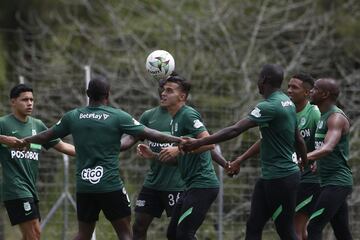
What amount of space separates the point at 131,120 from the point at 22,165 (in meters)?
2.10

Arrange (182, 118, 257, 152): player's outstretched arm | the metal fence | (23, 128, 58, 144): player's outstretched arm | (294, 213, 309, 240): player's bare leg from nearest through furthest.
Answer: (182, 118, 257, 152): player's outstretched arm → (23, 128, 58, 144): player's outstretched arm → (294, 213, 309, 240): player's bare leg → the metal fence

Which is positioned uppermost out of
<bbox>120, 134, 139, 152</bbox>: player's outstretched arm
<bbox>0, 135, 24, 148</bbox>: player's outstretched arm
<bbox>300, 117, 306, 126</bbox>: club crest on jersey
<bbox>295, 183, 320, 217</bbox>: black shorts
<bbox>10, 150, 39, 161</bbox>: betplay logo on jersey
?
<bbox>300, 117, 306, 126</bbox>: club crest on jersey

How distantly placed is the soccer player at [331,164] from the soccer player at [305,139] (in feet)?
1.29

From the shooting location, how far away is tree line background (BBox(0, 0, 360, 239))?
15.9 metres

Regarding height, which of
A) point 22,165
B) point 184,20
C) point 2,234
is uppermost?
point 184,20

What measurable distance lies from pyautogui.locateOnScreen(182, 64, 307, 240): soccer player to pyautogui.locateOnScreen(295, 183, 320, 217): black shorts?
1.59 meters

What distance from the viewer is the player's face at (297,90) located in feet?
41.9

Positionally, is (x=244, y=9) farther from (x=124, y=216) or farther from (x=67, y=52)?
(x=124, y=216)

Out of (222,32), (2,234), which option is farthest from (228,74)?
(2,234)

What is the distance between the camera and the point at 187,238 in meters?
11.5

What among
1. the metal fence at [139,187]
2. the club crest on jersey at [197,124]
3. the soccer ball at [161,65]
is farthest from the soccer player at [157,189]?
the metal fence at [139,187]

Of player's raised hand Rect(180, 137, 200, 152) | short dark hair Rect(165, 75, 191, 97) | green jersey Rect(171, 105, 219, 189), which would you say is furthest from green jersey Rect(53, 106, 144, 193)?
short dark hair Rect(165, 75, 191, 97)

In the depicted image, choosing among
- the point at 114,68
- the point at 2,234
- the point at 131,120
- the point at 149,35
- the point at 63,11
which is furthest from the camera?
the point at 63,11

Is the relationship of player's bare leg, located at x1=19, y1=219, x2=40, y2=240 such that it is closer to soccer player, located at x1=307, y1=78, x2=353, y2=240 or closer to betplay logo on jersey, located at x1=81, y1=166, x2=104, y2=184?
betplay logo on jersey, located at x1=81, y1=166, x2=104, y2=184
